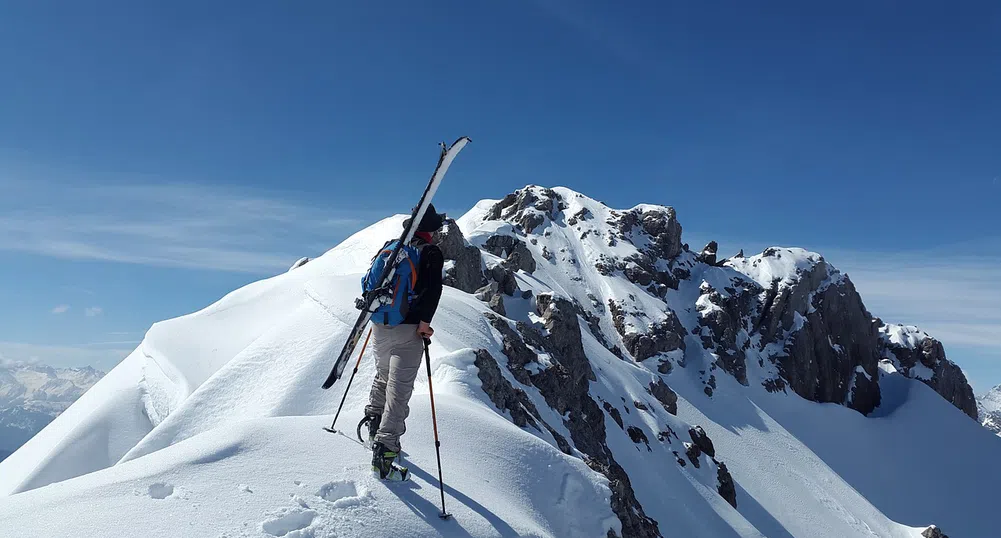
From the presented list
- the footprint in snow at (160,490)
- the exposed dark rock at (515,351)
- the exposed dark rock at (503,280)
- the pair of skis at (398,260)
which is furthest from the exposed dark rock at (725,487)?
the footprint in snow at (160,490)

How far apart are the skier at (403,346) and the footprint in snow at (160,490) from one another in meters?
2.59

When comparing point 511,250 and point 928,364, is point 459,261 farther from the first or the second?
point 928,364

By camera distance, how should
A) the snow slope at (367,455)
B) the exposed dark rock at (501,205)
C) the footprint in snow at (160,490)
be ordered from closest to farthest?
1. the footprint in snow at (160,490)
2. the snow slope at (367,455)
3. the exposed dark rock at (501,205)

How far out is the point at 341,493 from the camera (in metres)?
8.00

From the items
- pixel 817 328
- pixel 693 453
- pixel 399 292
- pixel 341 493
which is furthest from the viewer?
pixel 817 328

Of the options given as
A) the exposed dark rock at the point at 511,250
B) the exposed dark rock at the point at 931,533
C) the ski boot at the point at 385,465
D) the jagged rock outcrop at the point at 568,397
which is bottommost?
the exposed dark rock at the point at 931,533

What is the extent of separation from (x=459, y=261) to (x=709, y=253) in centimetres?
8859

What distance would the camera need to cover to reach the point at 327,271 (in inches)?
1877

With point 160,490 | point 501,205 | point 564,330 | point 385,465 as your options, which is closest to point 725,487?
point 564,330

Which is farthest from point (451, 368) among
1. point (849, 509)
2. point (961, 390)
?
point (961, 390)

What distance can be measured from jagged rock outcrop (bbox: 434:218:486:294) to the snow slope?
151 inches

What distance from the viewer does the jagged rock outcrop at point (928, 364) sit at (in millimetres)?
120188

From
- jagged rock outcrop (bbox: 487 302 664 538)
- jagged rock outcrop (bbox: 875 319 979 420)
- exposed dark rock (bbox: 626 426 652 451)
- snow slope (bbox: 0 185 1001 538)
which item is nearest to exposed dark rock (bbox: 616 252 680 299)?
snow slope (bbox: 0 185 1001 538)

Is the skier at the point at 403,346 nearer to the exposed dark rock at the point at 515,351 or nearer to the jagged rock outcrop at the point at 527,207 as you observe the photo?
A: the exposed dark rock at the point at 515,351
